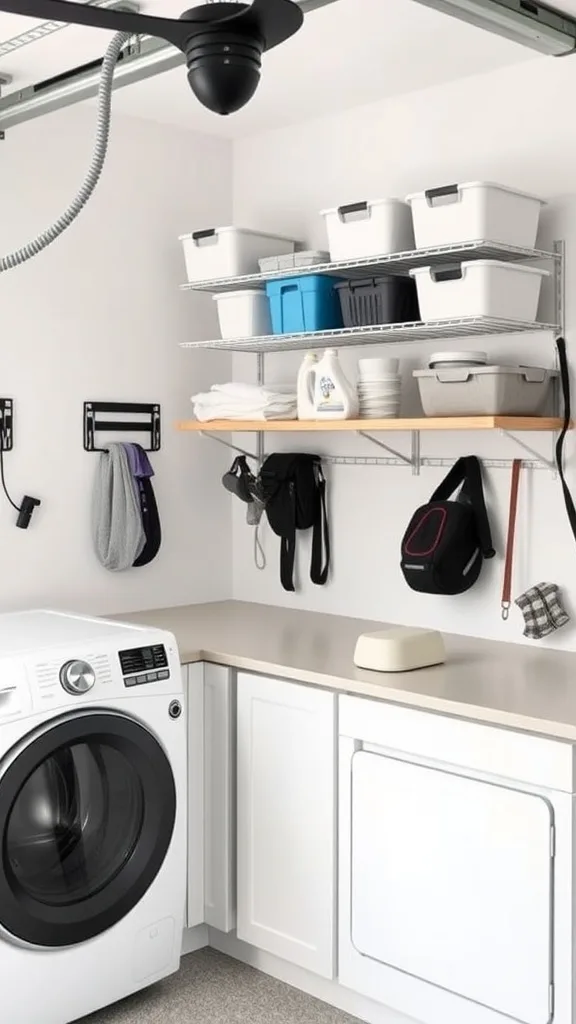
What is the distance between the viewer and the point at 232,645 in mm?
3322

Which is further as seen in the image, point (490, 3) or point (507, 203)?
point (507, 203)

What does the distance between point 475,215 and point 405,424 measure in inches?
23.0

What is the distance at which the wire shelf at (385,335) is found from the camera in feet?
9.95

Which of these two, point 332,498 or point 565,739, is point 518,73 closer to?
point 332,498

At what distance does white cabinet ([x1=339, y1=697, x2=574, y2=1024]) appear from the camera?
2.48 meters

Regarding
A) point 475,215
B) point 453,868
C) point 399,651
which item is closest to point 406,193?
point 475,215

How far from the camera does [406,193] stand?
354 cm

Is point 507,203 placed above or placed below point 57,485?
above

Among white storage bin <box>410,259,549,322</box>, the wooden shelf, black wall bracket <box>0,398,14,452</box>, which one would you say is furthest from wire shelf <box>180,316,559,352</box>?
black wall bracket <box>0,398,14,452</box>

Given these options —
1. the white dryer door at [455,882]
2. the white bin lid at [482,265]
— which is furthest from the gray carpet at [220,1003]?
the white bin lid at [482,265]

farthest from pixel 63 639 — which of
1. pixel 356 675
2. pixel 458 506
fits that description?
pixel 458 506

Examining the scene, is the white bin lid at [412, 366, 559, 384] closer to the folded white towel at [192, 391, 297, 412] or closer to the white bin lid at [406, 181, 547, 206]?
the white bin lid at [406, 181, 547, 206]

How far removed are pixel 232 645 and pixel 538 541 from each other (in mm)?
911

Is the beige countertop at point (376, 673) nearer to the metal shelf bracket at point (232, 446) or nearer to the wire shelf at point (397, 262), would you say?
the metal shelf bracket at point (232, 446)
